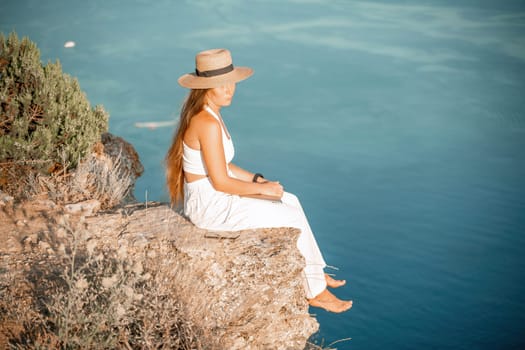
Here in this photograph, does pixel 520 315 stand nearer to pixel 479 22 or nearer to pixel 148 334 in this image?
pixel 148 334

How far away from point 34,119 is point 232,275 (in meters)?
3.06

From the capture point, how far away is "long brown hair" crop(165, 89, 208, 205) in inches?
161

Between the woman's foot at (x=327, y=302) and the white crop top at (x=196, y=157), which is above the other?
the white crop top at (x=196, y=157)

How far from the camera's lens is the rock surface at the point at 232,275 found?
385 centimetres

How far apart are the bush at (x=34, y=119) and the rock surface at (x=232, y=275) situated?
1.31 metres

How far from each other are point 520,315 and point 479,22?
804 inches

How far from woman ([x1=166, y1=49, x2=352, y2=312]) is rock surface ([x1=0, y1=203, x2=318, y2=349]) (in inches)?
4.6

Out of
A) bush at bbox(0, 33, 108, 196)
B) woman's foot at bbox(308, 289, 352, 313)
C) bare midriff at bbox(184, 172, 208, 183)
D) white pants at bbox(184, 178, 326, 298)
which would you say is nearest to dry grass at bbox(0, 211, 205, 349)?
white pants at bbox(184, 178, 326, 298)

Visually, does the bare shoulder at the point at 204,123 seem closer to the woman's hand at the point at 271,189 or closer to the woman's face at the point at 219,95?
the woman's face at the point at 219,95

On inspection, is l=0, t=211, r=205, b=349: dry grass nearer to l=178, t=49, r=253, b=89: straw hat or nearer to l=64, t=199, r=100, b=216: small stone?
l=64, t=199, r=100, b=216: small stone

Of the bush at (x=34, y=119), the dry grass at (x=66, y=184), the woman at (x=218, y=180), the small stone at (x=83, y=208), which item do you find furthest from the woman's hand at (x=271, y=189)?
the bush at (x=34, y=119)

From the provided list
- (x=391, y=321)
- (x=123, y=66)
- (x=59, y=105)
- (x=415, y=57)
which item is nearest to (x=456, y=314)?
(x=391, y=321)

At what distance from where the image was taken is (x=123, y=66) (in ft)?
Result: 78.7

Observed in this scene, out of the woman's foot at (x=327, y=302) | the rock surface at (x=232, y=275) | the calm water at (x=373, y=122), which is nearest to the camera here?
the rock surface at (x=232, y=275)
